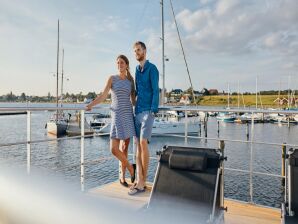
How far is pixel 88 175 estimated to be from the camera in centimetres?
1165

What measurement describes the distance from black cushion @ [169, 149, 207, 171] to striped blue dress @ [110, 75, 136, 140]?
0.90 meters

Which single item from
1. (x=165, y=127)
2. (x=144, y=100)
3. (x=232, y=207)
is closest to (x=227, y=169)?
(x=232, y=207)

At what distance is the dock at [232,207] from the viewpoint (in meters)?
3.01

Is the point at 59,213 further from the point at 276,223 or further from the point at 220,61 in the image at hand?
the point at 220,61

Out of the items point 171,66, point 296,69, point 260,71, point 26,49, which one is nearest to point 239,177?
point 171,66

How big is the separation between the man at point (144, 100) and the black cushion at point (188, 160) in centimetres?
71

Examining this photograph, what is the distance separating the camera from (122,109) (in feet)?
12.2

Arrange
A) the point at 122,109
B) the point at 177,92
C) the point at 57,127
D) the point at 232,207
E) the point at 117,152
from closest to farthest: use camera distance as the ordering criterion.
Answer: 1. the point at 232,207
2. the point at 122,109
3. the point at 117,152
4. the point at 57,127
5. the point at 177,92

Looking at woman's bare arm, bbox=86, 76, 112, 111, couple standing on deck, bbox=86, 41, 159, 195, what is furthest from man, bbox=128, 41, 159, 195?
woman's bare arm, bbox=86, 76, 112, 111

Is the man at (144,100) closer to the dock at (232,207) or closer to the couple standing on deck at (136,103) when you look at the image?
the couple standing on deck at (136,103)

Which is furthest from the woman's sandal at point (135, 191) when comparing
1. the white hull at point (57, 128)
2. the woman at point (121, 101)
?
the white hull at point (57, 128)

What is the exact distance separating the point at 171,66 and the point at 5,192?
18473mm

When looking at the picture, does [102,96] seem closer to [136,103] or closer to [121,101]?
[121,101]

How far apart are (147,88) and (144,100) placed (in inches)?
5.9
